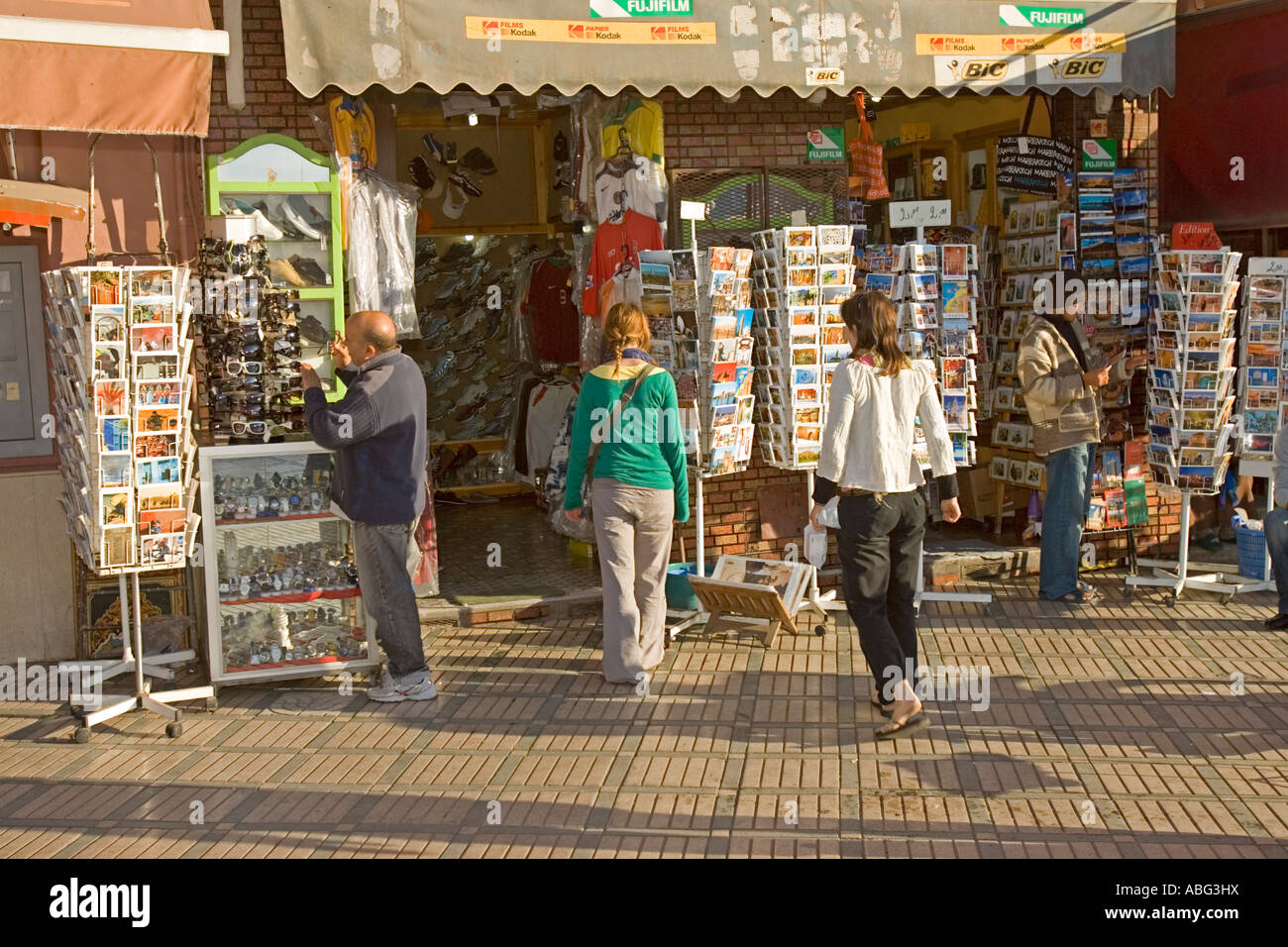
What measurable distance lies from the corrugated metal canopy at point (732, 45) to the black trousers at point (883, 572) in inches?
128

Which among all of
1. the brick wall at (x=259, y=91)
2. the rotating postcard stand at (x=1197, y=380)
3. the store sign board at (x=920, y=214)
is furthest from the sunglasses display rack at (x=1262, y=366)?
the brick wall at (x=259, y=91)

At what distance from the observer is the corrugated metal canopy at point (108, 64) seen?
7625 mm

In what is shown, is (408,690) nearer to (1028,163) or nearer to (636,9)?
(636,9)

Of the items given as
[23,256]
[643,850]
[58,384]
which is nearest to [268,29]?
[23,256]

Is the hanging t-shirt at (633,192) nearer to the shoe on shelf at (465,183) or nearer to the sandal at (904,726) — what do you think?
the shoe on shelf at (465,183)

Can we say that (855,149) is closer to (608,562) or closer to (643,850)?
(608,562)

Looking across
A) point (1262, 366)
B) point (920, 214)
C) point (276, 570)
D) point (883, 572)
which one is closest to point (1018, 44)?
point (920, 214)

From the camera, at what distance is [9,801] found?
645cm

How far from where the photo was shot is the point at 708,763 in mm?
6680

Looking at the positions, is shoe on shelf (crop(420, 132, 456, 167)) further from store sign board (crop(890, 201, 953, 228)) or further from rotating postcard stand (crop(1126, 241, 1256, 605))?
rotating postcard stand (crop(1126, 241, 1256, 605))

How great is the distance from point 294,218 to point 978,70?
4.50m

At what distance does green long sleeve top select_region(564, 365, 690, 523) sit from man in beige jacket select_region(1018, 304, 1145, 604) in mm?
2796

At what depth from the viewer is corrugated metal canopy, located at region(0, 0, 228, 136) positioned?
762cm

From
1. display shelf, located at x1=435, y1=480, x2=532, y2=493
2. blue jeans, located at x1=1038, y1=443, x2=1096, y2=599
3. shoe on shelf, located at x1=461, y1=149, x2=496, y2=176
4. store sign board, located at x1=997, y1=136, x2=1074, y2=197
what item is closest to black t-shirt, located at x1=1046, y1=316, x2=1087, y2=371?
blue jeans, located at x1=1038, y1=443, x2=1096, y2=599
